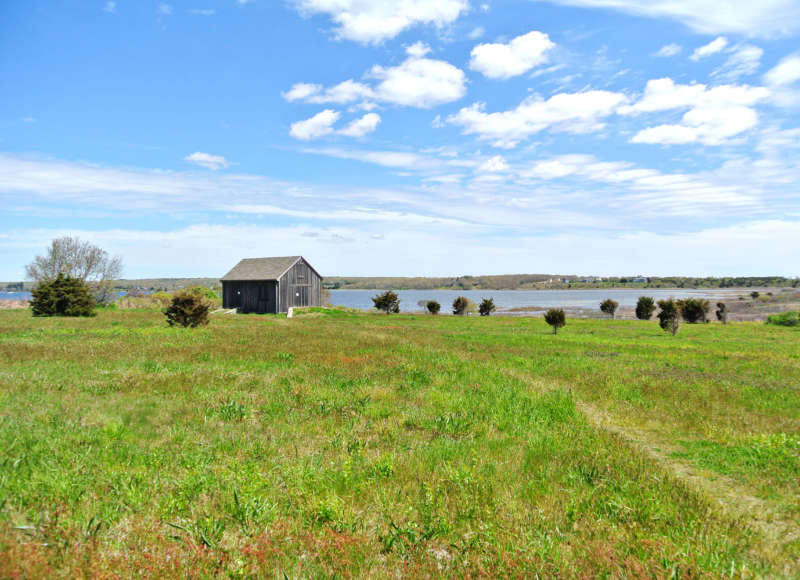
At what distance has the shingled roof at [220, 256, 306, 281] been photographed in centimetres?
5297

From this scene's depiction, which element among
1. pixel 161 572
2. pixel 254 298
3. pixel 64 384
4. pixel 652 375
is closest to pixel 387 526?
pixel 161 572

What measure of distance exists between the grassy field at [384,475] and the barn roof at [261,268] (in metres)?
39.0

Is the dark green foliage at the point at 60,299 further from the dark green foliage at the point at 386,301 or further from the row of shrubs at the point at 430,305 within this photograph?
the row of shrubs at the point at 430,305

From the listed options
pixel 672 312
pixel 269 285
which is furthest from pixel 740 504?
pixel 269 285

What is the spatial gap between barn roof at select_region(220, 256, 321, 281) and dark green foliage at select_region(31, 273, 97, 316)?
17201mm

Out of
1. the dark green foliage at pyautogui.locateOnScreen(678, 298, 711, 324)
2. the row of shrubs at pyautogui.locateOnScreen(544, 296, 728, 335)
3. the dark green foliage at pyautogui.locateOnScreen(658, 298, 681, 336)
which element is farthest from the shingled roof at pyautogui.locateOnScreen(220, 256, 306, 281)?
the dark green foliage at pyautogui.locateOnScreen(678, 298, 711, 324)

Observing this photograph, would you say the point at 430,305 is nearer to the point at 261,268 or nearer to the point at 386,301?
the point at 386,301

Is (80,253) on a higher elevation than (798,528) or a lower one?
higher

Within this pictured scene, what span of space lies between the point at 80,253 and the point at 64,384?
62.1 meters

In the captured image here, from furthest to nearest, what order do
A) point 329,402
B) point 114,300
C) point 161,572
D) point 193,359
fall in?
1. point 114,300
2. point 193,359
3. point 329,402
4. point 161,572

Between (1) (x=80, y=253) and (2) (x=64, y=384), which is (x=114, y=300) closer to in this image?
(1) (x=80, y=253)

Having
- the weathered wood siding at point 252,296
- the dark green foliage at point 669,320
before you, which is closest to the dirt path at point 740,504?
the dark green foliage at point 669,320

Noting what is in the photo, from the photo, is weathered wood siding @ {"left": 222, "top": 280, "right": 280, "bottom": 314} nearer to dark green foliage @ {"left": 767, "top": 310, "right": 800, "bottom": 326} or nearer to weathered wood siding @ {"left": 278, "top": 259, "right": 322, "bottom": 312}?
weathered wood siding @ {"left": 278, "top": 259, "right": 322, "bottom": 312}

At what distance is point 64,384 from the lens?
36.8ft
